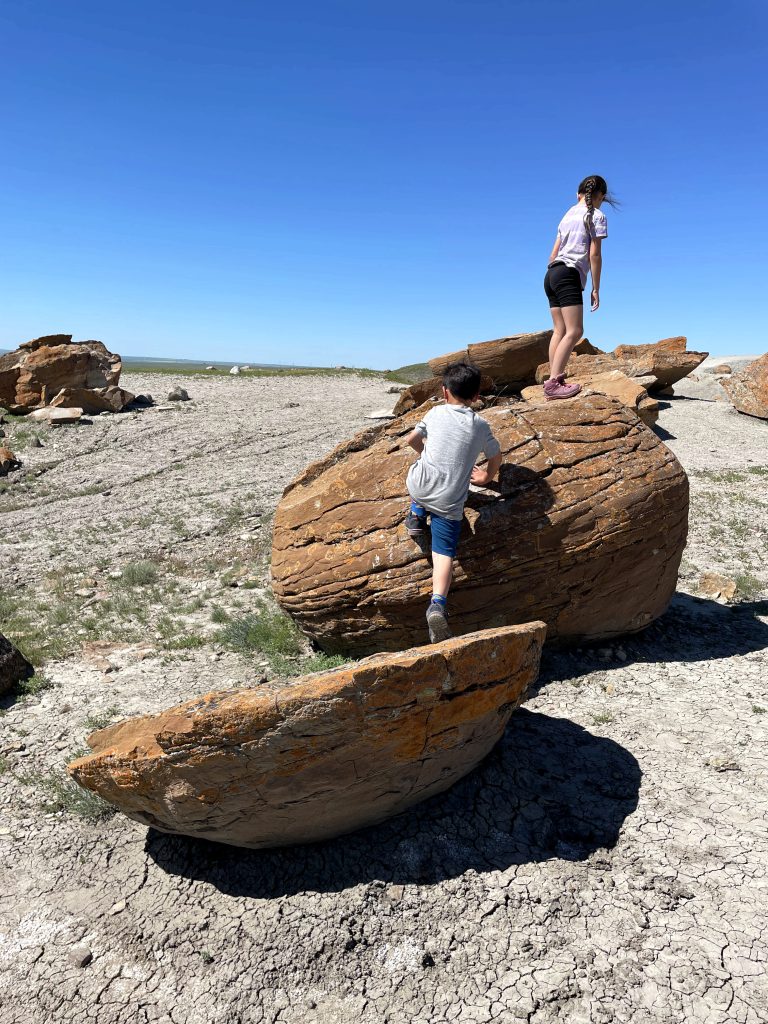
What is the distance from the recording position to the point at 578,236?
7.22 m

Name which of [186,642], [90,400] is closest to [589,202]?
[186,642]

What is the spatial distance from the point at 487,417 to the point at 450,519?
2020mm

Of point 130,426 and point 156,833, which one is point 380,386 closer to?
point 130,426

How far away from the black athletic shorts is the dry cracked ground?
3.16 meters

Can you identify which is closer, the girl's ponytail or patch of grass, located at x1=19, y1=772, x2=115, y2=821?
patch of grass, located at x1=19, y1=772, x2=115, y2=821

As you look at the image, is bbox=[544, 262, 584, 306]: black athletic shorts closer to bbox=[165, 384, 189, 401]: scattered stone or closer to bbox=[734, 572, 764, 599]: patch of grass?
bbox=[734, 572, 764, 599]: patch of grass

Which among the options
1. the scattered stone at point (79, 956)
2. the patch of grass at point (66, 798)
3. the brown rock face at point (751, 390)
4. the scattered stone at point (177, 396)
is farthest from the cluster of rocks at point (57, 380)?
the brown rock face at point (751, 390)

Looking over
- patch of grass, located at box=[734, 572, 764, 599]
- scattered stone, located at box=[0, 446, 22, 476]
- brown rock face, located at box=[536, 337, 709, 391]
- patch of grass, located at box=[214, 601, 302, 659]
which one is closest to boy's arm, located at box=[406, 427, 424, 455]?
patch of grass, located at box=[214, 601, 302, 659]

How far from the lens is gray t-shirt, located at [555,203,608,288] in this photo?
7.12 m

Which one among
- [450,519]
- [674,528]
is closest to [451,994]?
[450,519]

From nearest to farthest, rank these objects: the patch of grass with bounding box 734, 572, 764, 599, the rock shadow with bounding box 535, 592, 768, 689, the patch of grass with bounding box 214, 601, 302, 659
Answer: the rock shadow with bounding box 535, 592, 768, 689, the patch of grass with bounding box 214, 601, 302, 659, the patch of grass with bounding box 734, 572, 764, 599

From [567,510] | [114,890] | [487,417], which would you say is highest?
[487,417]

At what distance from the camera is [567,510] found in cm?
618

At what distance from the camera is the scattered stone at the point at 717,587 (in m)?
8.67
